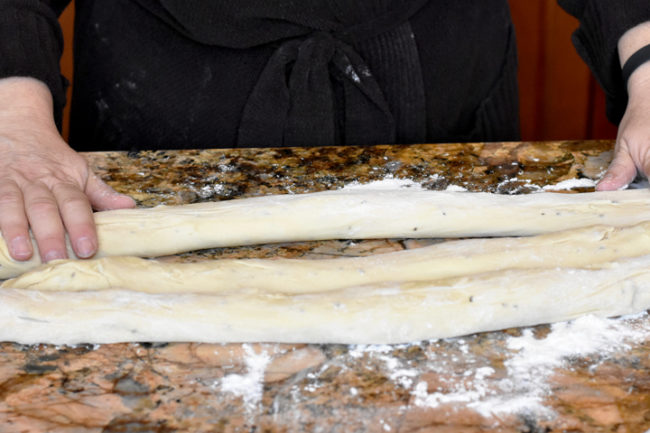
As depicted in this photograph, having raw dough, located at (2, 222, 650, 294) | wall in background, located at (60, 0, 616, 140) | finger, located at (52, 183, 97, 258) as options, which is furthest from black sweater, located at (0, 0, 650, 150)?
wall in background, located at (60, 0, 616, 140)

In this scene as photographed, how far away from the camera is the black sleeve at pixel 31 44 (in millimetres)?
1592

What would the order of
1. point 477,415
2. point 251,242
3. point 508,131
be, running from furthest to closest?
point 508,131
point 251,242
point 477,415

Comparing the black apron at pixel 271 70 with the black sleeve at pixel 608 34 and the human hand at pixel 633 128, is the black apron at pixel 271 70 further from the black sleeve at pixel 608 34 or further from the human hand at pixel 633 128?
the human hand at pixel 633 128

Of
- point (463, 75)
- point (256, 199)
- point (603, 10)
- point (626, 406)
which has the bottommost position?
point (626, 406)

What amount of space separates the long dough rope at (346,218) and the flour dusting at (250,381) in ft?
1.19

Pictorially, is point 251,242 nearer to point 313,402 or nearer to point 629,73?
point 313,402

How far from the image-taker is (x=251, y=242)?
1.43 meters

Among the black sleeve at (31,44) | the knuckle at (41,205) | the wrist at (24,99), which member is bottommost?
the knuckle at (41,205)

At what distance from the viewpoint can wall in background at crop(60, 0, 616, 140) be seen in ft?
11.5

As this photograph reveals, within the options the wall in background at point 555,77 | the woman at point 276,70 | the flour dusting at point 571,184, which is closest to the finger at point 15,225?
the woman at point 276,70

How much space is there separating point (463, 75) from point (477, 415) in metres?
1.29

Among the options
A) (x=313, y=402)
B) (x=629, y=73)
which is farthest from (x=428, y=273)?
(x=629, y=73)

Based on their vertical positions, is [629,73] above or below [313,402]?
above

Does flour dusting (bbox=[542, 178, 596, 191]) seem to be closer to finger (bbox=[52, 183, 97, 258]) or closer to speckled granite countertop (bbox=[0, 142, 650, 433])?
speckled granite countertop (bbox=[0, 142, 650, 433])
